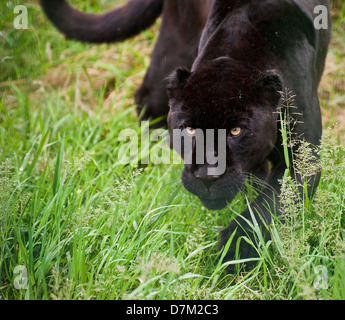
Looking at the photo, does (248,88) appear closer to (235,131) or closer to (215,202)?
(235,131)

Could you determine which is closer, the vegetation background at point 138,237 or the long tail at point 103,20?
the vegetation background at point 138,237

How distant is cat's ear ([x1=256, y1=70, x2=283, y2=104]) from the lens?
2.11 metres

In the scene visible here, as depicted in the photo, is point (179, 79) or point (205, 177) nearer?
point (205, 177)

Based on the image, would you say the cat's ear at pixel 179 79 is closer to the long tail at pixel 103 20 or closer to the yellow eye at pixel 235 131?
the yellow eye at pixel 235 131

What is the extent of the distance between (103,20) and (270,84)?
1805 mm

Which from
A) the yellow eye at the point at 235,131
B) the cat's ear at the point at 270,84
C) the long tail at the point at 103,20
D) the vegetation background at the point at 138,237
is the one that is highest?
the long tail at the point at 103,20

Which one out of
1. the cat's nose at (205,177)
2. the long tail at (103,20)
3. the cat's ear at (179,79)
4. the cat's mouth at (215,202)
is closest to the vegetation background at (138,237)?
the cat's mouth at (215,202)

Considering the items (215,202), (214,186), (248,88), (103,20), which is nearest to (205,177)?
(214,186)

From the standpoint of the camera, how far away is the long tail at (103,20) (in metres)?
3.45

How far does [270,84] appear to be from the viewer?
2127mm

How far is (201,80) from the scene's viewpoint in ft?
7.16

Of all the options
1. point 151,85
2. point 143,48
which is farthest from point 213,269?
point 143,48

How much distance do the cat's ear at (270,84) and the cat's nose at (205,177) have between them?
46 centimetres

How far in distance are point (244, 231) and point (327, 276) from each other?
48cm
